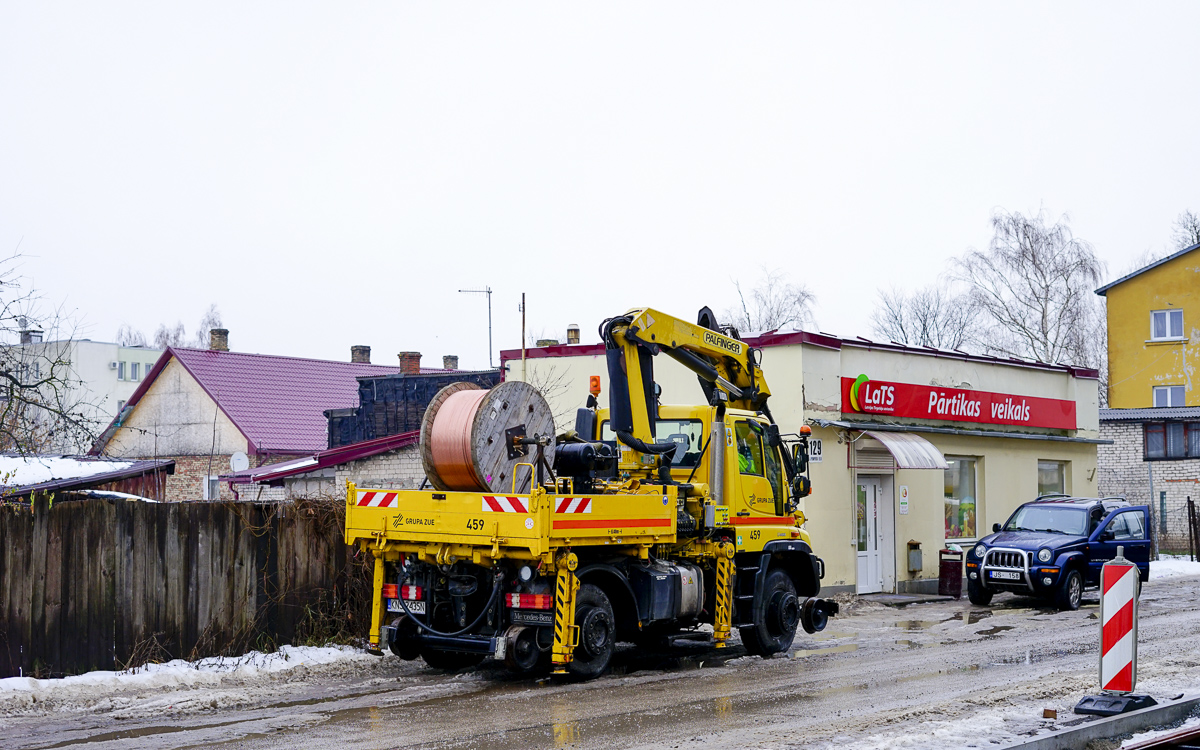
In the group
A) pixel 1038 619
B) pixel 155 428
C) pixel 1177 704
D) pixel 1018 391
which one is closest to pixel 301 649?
pixel 1177 704

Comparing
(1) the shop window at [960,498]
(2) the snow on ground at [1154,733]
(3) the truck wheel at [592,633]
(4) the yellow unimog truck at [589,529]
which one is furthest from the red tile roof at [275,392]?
(2) the snow on ground at [1154,733]

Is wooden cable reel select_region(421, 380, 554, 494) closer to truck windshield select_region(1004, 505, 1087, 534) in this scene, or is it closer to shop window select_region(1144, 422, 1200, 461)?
truck windshield select_region(1004, 505, 1087, 534)

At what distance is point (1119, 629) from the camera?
10.1m

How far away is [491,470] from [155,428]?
3066 cm

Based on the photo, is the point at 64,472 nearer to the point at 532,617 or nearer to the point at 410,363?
the point at 532,617

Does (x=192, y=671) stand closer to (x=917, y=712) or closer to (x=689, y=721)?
(x=689, y=721)

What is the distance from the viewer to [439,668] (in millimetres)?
13031

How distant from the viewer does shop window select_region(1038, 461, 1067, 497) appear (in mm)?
29266

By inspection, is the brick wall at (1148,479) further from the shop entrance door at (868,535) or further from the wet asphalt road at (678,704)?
the wet asphalt road at (678,704)

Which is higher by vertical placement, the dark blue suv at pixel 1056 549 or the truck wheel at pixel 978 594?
the dark blue suv at pixel 1056 549

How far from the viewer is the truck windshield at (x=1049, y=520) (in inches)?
869

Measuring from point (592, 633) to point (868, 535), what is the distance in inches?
494

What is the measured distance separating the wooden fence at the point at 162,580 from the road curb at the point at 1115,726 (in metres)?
8.24

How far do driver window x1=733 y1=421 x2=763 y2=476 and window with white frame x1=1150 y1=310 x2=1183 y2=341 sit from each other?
40613 mm
